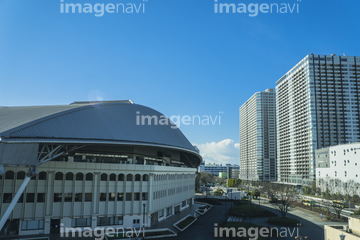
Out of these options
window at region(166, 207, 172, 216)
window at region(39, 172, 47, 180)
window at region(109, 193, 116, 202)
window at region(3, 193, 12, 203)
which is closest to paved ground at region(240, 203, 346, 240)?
window at region(166, 207, 172, 216)

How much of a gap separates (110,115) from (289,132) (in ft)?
432

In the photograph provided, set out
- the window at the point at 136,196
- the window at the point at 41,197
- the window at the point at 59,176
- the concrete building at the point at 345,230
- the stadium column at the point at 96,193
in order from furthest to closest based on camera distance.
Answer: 1. the window at the point at 136,196
2. the stadium column at the point at 96,193
3. the window at the point at 59,176
4. the window at the point at 41,197
5. the concrete building at the point at 345,230

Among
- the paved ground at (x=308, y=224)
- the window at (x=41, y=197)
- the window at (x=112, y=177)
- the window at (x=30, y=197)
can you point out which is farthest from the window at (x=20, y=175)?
the paved ground at (x=308, y=224)

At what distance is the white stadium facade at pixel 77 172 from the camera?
37344mm

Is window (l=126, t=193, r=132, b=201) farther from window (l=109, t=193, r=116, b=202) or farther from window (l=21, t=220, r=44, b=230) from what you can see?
window (l=21, t=220, r=44, b=230)

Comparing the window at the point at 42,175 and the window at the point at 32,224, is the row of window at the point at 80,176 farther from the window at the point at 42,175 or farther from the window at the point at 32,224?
the window at the point at 32,224

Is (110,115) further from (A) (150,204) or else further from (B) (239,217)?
(B) (239,217)

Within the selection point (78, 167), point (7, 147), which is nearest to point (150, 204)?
point (78, 167)

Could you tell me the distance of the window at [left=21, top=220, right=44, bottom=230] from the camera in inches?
1633

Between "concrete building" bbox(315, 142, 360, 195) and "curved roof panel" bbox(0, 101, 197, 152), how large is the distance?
71555 millimetres

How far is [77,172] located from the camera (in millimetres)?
43875

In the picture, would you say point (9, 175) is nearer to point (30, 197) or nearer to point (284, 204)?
point (30, 197)

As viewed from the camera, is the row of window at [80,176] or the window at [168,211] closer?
the row of window at [80,176]

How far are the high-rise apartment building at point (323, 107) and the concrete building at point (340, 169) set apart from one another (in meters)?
16.9
